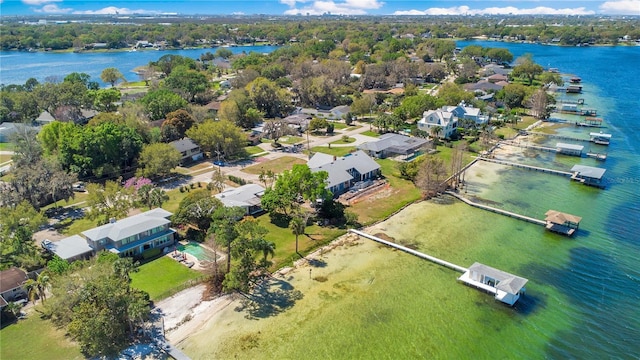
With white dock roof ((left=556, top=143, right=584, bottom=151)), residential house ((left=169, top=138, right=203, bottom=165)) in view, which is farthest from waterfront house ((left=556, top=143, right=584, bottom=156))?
residential house ((left=169, top=138, right=203, bottom=165))

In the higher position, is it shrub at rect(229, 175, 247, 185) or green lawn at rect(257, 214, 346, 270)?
shrub at rect(229, 175, 247, 185)

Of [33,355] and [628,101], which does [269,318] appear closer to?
[33,355]

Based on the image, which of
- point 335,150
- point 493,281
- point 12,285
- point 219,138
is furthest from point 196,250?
point 335,150

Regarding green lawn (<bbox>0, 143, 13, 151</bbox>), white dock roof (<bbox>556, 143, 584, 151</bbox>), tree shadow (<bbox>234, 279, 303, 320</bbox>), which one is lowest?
tree shadow (<bbox>234, 279, 303, 320</bbox>)

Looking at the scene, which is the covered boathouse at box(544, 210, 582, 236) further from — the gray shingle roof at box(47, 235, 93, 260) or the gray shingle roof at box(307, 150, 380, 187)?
the gray shingle roof at box(47, 235, 93, 260)

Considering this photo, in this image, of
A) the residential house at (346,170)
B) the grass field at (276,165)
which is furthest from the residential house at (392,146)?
the grass field at (276,165)

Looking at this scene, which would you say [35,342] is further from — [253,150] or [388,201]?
[253,150]

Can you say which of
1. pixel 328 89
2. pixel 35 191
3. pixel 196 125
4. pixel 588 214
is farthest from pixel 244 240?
pixel 328 89
